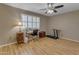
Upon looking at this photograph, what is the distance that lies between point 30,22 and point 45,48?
0.82m

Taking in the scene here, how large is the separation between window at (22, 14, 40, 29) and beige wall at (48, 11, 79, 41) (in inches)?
13.8

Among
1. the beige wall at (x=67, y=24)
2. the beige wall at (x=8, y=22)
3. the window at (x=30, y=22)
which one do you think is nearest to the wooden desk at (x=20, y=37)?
the beige wall at (x=8, y=22)

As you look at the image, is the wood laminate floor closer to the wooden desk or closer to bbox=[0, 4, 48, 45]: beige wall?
the wooden desk

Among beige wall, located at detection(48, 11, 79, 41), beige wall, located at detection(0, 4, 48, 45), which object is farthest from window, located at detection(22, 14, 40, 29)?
beige wall, located at detection(48, 11, 79, 41)

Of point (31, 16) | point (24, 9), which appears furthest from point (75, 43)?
point (24, 9)

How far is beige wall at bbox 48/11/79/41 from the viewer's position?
1.95 m

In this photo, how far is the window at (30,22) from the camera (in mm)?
1870

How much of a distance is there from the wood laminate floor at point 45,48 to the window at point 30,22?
16.6 inches

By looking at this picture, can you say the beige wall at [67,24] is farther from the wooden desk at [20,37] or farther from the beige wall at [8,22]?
the beige wall at [8,22]

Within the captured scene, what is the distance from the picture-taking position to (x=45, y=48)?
82.2 inches

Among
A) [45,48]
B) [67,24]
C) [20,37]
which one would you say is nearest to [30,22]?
[20,37]
